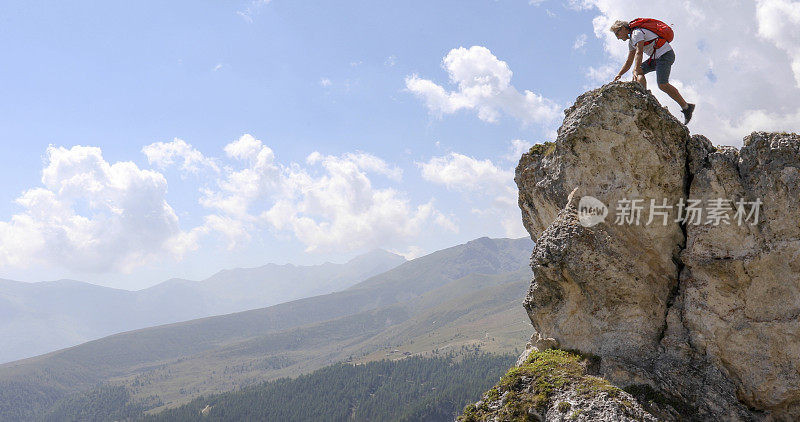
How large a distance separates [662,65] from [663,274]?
8294 millimetres

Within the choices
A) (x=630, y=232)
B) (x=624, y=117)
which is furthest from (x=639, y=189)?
(x=624, y=117)

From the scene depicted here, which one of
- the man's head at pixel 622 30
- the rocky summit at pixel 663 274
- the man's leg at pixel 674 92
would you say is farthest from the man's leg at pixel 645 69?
the rocky summit at pixel 663 274

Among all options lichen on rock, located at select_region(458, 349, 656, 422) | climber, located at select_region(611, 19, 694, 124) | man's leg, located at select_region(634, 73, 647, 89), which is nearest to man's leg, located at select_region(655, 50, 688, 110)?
climber, located at select_region(611, 19, 694, 124)

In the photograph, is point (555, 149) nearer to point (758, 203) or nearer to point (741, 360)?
point (758, 203)

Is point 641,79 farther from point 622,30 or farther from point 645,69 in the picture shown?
point 622,30

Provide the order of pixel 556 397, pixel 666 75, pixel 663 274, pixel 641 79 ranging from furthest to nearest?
pixel 666 75 < pixel 641 79 < pixel 663 274 < pixel 556 397

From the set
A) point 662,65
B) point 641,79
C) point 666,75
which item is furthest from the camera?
point 666,75

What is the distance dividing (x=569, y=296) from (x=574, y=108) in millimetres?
7027

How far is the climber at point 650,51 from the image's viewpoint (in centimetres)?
1750

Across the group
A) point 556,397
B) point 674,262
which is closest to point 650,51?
point 674,262

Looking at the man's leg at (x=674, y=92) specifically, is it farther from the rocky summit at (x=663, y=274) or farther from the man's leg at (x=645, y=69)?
the rocky summit at (x=663, y=274)

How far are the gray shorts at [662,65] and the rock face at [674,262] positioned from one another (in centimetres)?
300

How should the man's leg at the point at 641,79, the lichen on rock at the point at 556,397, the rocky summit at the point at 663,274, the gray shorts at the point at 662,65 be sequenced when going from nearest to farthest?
the lichen on rock at the point at 556,397, the rocky summit at the point at 663,274, the man's leg at the point at 641,79, the gray shorts at the point at 662,65

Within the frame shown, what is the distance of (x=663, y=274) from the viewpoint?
1552 cm
